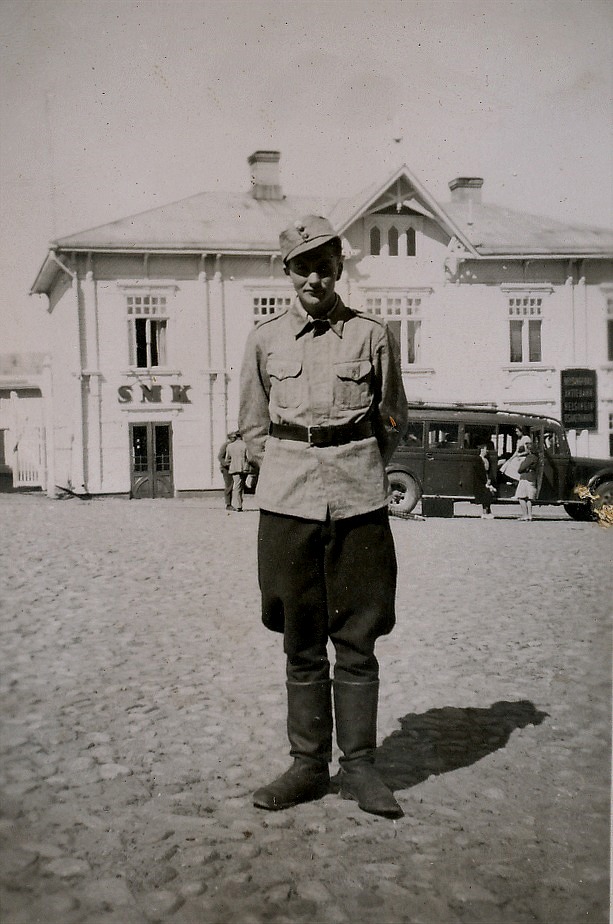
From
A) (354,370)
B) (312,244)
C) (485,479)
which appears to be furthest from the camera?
(485,479)

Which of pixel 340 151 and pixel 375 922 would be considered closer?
pixel 375 922

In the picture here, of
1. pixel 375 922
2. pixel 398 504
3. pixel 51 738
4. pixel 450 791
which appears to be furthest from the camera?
pixel 398 504

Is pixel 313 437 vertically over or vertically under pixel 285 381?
under

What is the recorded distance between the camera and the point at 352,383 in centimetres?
275

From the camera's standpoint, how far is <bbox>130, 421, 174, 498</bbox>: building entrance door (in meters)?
3.29

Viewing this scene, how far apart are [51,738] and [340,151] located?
225 cm

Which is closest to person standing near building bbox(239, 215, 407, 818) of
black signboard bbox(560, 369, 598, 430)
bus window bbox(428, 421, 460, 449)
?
black signboard bbox(560, 369, 598, 430)

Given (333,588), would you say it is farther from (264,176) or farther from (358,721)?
(264,176)

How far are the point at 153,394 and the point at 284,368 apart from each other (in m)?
0.67

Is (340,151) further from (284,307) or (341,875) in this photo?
(341,875)

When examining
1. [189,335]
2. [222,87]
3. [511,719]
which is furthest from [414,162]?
[511,719]

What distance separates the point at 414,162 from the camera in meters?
3.26

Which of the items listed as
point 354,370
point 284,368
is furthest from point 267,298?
point 354,370

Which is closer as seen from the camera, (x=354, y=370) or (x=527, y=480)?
(x=354, y=370)
